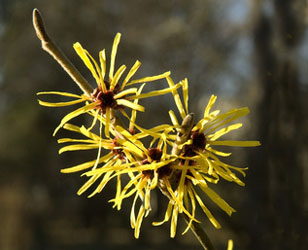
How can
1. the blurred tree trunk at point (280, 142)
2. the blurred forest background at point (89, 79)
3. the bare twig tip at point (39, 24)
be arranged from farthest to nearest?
the blurred forest background at point (89, 79) → the blurred tree trunk at point (280, 142) → the bare twig tip at point (39, 24)

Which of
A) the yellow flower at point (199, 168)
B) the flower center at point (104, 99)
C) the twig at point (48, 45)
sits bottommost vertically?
the yellow flower at point (199, 168)

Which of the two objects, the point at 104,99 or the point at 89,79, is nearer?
the point at 104,99

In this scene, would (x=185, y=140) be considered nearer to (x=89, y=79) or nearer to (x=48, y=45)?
(x=48, y=45)

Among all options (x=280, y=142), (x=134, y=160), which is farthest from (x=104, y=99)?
(x=280, y=142)

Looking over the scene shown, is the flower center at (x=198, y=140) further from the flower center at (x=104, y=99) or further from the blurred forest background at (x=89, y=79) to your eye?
the blurred forest background at (x=89, y=79)

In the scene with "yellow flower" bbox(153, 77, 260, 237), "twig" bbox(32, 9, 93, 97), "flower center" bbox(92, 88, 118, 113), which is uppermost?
"twig" bbox(32, 9, 93, 97)

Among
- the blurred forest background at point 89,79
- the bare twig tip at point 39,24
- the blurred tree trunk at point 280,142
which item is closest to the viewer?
the bare twig tip at point 39,24

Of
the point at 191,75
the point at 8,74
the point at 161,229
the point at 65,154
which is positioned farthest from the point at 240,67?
the point at 8,74

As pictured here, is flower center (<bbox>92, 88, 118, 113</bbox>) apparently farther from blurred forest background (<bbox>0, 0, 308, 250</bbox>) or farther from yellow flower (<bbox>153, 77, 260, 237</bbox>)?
blurred forest background (<bbox>0, 0, 308, 250</bbox>)

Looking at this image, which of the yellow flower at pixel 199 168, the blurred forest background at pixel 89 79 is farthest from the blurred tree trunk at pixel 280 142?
the blurred forest background at pixel 89 79

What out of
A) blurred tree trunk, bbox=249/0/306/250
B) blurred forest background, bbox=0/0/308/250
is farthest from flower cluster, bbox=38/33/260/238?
blurred forest background, bbox=0/0/308/250
